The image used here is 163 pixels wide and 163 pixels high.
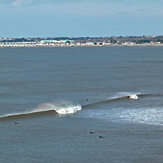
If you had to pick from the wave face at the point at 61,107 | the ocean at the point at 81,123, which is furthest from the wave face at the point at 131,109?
the wave face at the point at 61,107

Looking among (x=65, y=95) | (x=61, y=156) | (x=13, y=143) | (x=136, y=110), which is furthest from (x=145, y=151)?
(x=65, y=95)

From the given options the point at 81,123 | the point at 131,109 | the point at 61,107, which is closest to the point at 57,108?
the point at 61,107

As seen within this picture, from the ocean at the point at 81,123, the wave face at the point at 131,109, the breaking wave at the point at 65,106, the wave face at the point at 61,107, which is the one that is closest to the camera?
the ocean at the point at 81,123

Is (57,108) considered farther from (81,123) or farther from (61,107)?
(81,123)

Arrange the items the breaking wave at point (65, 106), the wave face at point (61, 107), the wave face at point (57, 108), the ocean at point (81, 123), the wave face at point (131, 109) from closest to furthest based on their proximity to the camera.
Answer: the ocean at point (81, 123), the wave face at point (131, 109), the wave face at point (57, 108), the breaking wave at point (65, 106), the wave face at point (61, 107)

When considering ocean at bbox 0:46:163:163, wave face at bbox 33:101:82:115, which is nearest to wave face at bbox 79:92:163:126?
ocean at bbox 0:46:163:163

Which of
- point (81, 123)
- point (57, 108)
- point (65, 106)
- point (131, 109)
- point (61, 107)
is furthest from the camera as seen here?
point (65, 106)

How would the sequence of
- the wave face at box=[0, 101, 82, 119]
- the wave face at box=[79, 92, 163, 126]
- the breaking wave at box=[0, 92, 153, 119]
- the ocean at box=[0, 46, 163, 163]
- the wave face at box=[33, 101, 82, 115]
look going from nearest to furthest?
the ocean at box=[0, 46, 163, 163] → the wave face at box=[79, 92, 163, 126] → the wave face at box=[0, 101, 82, 119] → the breaking wave at box=[0, 92, 153, 119] → the wave face at box=[33, 101, 82, 115]

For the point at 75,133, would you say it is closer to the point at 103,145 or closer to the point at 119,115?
the point at 103,145

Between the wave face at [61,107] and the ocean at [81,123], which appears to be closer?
the ocean at [81,123]

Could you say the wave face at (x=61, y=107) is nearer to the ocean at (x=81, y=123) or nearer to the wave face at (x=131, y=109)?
the ocean at (x=81, y=123)

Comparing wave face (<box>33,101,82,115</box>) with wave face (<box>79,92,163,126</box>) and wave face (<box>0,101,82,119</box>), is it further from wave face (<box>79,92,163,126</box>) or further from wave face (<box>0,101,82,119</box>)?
wave face (<box>79,92,163,126</box>)
